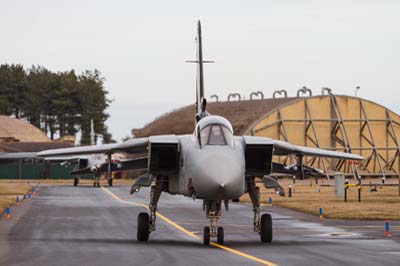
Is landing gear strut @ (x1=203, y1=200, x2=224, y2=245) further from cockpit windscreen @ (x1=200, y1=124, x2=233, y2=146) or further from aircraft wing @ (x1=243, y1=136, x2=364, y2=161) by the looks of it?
aircraft wing @ (x1=243, y1=136, x2=364, y2=161)

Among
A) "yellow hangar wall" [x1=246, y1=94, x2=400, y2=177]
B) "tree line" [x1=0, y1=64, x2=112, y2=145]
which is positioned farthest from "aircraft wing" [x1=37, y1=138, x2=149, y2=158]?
"tree line" [x1=0, y1=64, x2=112, y2=145]

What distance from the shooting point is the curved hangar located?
92.9 m

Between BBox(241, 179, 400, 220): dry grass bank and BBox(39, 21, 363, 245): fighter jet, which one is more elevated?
BBox(39, 21, 363, 245): fighter jet

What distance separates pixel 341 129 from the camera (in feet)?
317

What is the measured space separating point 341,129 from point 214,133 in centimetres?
7307

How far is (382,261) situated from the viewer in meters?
20.2

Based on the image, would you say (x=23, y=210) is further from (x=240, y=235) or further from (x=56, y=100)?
(x=56, y=100)

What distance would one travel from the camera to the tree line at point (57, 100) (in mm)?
164000

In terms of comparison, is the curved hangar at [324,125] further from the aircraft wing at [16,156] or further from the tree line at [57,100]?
the tree line at [57,100]

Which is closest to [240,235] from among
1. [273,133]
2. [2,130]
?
[273,133]

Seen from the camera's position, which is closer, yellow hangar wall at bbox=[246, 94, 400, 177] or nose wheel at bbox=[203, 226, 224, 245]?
nose wheel at bbox=[203, 226, 224, 245]

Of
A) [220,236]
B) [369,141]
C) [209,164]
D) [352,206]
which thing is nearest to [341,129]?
[369,141]

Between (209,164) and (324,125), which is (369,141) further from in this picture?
(209,164)

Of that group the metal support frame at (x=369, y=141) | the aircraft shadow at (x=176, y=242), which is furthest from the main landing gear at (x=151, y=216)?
the metal support frame at (x=369, y=141)
